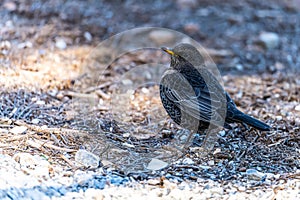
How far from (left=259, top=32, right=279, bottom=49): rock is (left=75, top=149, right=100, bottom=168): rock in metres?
4.10

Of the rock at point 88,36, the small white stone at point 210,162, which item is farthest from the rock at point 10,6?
the small white stone at point 210,162

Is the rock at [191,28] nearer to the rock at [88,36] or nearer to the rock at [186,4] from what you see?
the rock at [186,4]

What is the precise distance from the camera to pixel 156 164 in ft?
15.2

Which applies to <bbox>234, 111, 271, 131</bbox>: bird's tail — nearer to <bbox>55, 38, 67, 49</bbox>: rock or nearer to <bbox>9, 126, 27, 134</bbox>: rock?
<bbox>9, 126, 27, 134</bbox>: rock

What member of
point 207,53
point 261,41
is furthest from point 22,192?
point 261,41

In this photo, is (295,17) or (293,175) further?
(295,17)

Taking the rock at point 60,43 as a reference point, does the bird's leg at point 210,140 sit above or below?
below

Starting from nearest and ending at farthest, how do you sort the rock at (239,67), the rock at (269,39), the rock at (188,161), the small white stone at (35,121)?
the rock at (188,161) < the small white stone at (35,121) < the rock at (239,67) < the rock at (269,39)

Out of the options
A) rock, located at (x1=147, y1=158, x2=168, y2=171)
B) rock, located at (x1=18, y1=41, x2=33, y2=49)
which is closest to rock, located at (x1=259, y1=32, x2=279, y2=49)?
rock, located at (x1=18, y1=41, x2=33, y2=49)

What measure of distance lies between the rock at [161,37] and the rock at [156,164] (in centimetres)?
292

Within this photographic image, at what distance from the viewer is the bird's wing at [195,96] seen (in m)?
4.98

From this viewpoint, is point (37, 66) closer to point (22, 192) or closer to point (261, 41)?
point (22, 192)

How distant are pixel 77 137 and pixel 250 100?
7.71 ft

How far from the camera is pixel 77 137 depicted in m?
4.93
